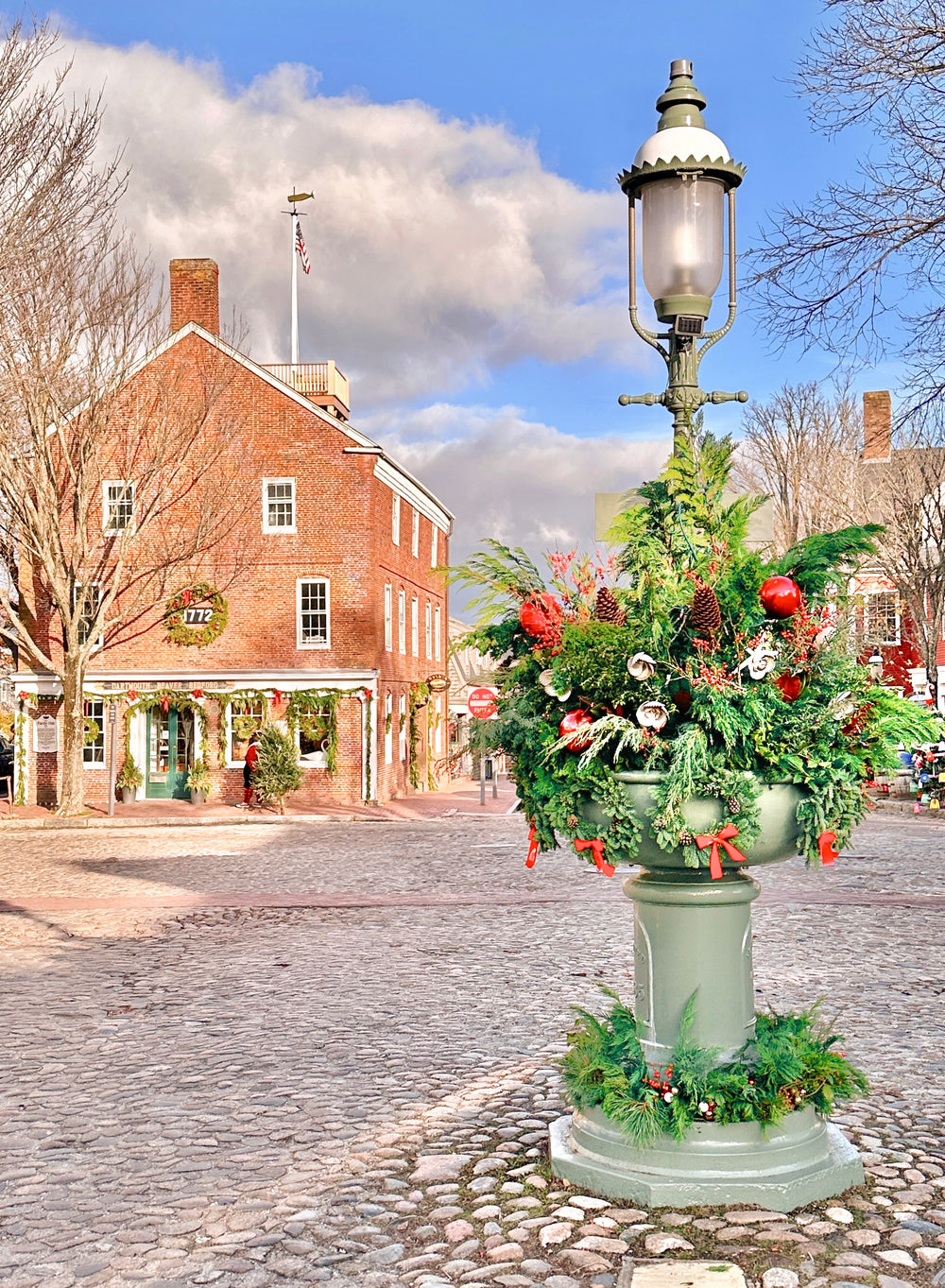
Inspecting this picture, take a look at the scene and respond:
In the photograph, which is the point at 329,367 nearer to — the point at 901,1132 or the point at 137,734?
the point at 137,734

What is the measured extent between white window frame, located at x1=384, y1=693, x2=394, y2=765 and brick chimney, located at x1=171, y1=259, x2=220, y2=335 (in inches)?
400

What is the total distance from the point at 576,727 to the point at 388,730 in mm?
28023

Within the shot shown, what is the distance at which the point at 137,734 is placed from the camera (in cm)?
3000

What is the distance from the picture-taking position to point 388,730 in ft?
105

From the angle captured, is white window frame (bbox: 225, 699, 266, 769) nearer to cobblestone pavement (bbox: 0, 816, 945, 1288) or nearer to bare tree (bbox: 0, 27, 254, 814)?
bare tree (bbox: 0, 27, 254, 814)

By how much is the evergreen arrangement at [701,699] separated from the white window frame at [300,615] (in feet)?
85.1

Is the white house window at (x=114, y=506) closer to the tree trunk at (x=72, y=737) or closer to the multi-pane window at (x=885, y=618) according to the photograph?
the tree trunk at (x=72, y=737)

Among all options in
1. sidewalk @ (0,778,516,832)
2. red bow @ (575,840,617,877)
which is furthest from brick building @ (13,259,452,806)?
red bow @ (575,840,617,877)

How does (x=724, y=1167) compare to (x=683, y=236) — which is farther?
(x=683, y=236)

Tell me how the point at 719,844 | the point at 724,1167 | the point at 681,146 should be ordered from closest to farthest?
the point at 719,844 → the point at 724,1167 → the point at 681,146

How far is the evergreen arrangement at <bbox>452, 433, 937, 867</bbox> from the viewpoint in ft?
13.1

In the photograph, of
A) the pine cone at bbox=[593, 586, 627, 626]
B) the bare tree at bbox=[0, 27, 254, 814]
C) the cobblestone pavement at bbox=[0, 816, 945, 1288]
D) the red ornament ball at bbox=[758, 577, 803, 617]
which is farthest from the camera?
the bare tree at bbox=[0, 27, 254, 814]

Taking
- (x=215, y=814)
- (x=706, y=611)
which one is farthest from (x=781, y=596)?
(x=215, y=814)

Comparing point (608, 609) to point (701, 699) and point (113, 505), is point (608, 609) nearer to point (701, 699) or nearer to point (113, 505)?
point (701, 699)
